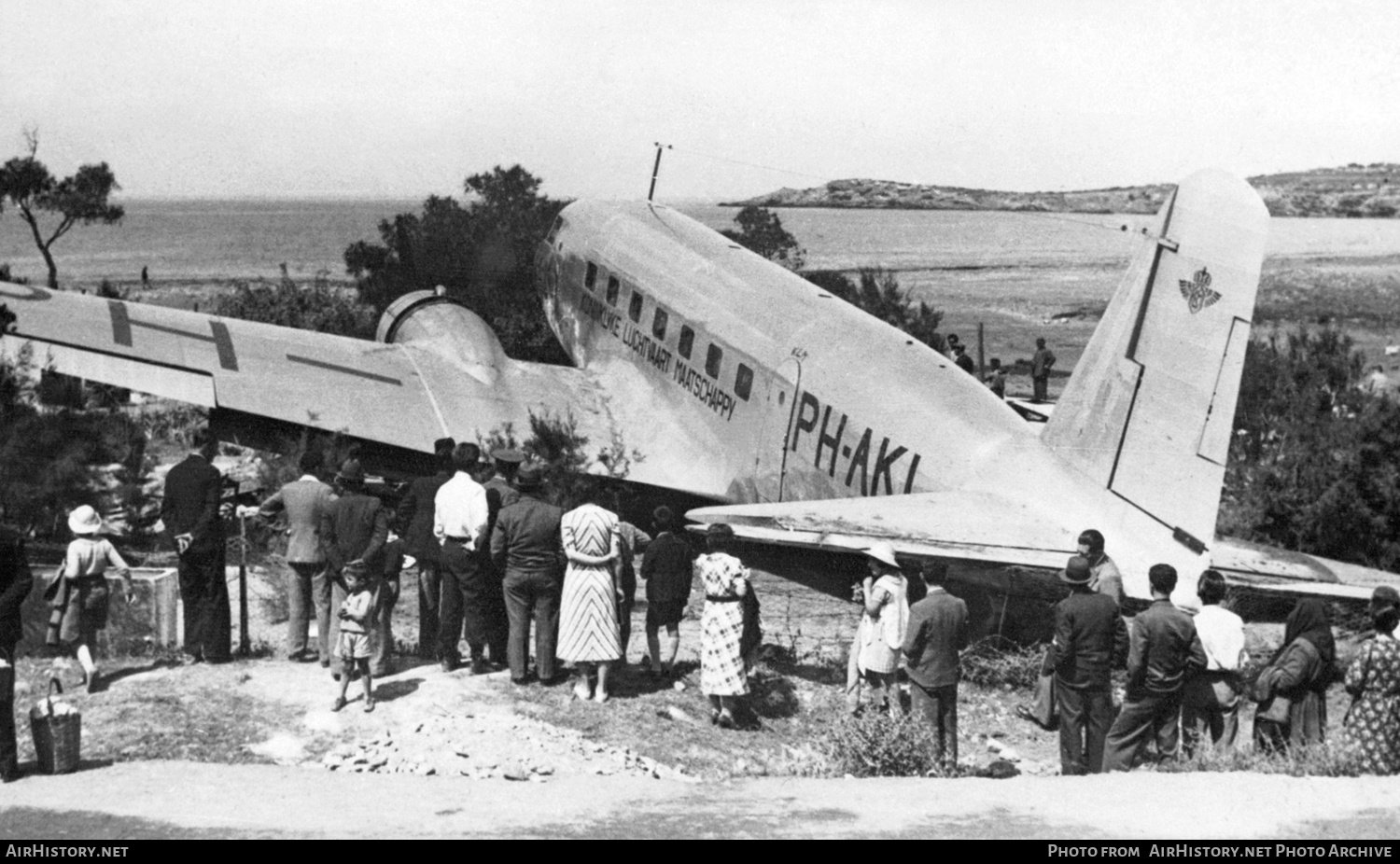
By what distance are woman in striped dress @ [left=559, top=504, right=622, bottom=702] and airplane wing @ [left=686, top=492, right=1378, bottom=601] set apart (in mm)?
926

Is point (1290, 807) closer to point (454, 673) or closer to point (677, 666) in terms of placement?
point (677, 666)

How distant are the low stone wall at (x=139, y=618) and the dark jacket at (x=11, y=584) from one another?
2.69 meters

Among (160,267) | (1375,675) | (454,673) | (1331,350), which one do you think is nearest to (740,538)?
(454,673)

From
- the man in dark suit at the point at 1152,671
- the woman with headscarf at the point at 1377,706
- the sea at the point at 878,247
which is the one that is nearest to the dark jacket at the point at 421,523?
the man in dark suit at the point at 1152,671

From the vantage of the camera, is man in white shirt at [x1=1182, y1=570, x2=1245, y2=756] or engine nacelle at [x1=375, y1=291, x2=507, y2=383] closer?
man in white shirt at [x1=1182, y1=570, x2=1245, y2=756]

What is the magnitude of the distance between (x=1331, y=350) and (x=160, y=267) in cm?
5194

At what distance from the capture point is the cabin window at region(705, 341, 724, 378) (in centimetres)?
1719

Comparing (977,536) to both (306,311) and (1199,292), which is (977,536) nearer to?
(1199,292)

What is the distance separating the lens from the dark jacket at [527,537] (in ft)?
36.2

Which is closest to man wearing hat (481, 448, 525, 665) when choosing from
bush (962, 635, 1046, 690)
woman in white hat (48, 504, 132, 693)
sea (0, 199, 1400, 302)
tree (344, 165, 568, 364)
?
woman in white hat (48, 504, 132, 693)

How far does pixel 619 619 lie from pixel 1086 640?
3626 mm

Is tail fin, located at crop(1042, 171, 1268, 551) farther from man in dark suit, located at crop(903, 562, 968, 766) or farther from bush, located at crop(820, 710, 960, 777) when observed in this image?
bush, located at crop(820, 710, 960, 777)

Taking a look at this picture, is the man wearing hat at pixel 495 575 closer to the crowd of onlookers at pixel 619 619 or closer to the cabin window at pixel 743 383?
the crowd of onlookers at pixel 619 619

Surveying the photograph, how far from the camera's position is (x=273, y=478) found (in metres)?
16.4
